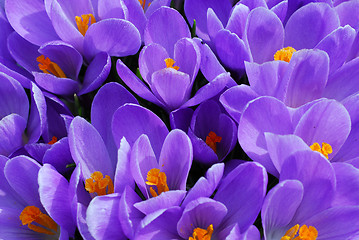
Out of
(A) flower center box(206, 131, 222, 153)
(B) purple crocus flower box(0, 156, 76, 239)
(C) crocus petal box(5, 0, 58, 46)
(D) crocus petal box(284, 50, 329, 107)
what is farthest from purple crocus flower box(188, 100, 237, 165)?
(C) crocus petal box(5, 0, 58, 46)

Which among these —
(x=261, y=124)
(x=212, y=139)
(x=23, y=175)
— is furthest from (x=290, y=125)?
(x=23, y=175)

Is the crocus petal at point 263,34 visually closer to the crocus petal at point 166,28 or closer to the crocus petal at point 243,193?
the crocus petal at point 166,28

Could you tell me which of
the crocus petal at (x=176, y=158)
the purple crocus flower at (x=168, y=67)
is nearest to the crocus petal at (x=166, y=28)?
the purple crocus flower at (x=168, y=67)

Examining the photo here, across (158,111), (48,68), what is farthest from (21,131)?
(158,111)

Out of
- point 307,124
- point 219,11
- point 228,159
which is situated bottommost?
point 228,159

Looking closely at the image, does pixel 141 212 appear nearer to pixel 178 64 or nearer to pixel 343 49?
pixel 178 64
